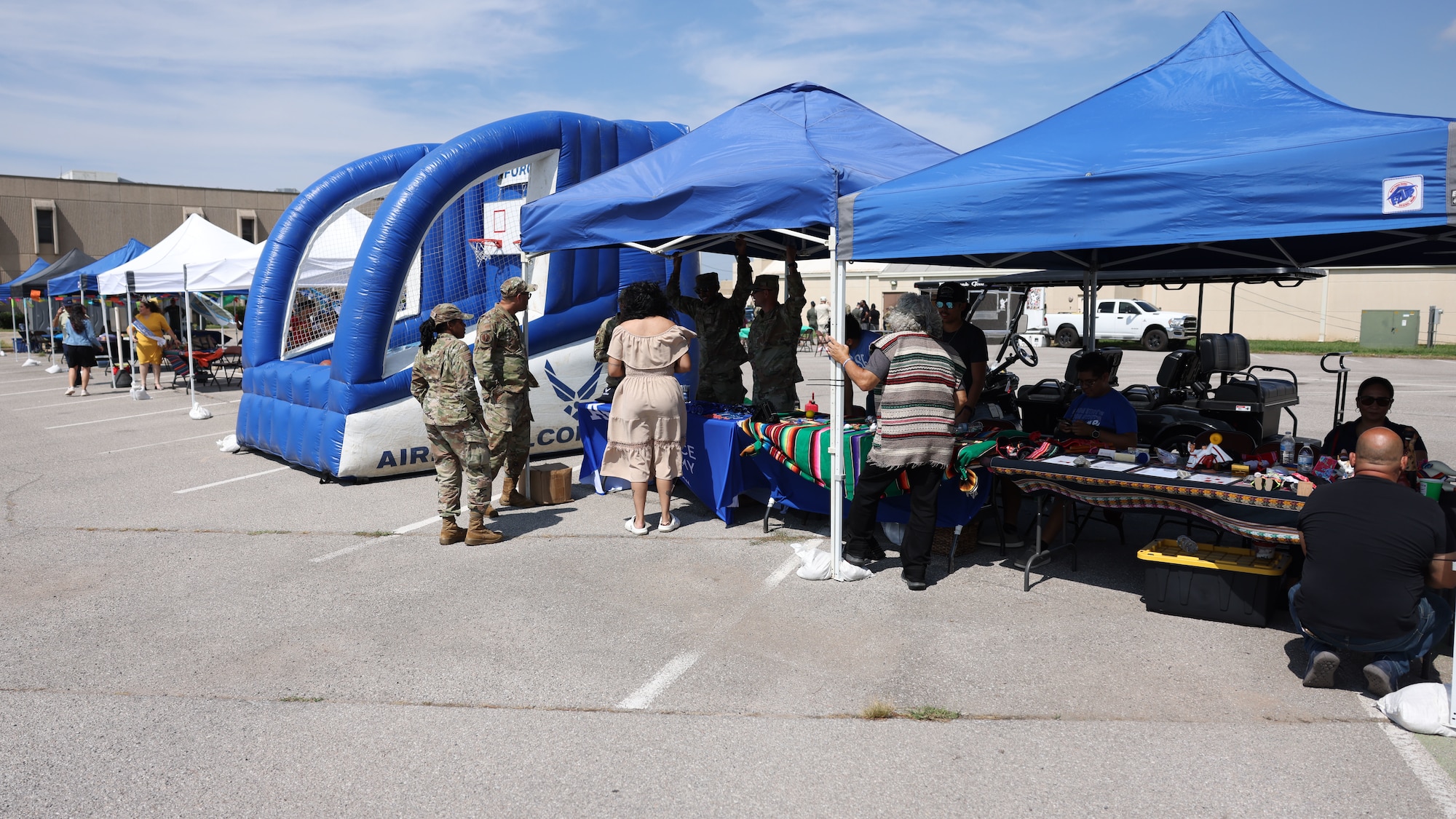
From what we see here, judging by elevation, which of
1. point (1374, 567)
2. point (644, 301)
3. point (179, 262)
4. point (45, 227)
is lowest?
point (1374, 567)

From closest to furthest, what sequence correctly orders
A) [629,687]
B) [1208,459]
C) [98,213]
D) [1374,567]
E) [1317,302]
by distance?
[1374,567]
[629,687]
[1208,459]
[1317,302]
[98,213]

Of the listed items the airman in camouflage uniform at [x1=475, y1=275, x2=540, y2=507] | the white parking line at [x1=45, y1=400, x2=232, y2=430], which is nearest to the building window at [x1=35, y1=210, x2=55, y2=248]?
the white parking line at [x1=45, y1=400, x2=232, y2=430]

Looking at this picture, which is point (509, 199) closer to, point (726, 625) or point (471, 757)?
point (726, 625)

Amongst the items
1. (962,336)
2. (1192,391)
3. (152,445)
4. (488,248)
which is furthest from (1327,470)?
(152,445)

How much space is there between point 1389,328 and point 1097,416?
91.6 ft

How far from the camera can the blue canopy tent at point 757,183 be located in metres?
5.41

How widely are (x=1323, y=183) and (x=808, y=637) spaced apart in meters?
2.97

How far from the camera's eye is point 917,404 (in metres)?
5.04

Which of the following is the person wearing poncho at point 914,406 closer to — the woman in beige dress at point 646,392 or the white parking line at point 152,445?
the woman in beige dress at point 646,392

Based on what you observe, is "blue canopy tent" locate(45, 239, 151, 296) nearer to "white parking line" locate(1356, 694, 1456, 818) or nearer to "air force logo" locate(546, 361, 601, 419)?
"air force logo" locate(546, 361, 601, 419)

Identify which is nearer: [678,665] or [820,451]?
[678,665]

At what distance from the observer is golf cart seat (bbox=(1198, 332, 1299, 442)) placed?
7684 millimetres

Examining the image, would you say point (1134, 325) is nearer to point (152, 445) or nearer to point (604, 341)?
point (604, 341)

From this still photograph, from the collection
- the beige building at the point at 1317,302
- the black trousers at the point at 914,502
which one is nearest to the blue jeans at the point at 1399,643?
the black trousers at the point at 914,502
